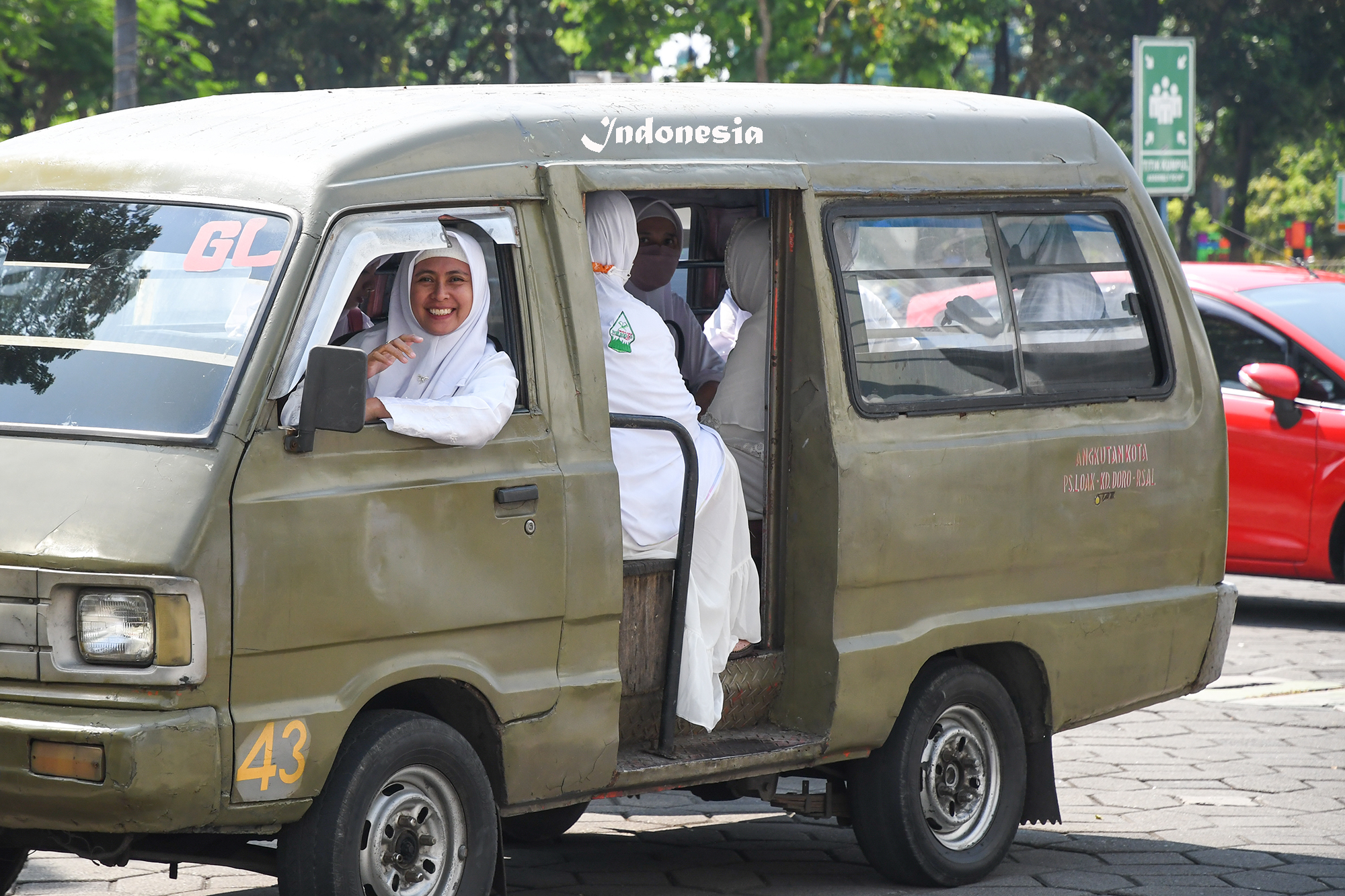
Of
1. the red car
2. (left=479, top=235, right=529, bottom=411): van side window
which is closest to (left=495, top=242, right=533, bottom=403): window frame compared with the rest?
(left=479, top=235, right=529, bottom=411): van side window

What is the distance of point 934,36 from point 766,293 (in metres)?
19.7

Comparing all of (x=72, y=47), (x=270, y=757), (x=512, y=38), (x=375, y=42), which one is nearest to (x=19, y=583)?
(x=270, y=757)

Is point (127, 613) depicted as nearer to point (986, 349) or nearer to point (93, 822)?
point (93, 822)

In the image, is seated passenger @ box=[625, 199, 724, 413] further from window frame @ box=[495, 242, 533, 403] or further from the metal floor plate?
window frame @ box=[495, 242, 533, 403]

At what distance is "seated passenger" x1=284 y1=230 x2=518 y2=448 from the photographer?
189 inches

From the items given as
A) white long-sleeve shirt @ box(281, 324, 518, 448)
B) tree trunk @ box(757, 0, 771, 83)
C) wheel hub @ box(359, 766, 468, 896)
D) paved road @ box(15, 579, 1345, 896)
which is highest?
tree trunk @ box(757, 0, 771, 83)

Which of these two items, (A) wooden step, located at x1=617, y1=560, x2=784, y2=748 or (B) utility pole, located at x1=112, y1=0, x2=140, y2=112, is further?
(B) utility pole, located at x1=112, y1=0, x2=140, y2=112

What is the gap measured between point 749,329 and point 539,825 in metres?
1.83

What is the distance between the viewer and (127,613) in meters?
4.07

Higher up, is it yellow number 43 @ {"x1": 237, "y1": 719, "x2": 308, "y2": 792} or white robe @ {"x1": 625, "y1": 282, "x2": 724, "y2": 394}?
white robe @ {"x1": 625, "y1": 282, "x2": 724, "y2": 394}

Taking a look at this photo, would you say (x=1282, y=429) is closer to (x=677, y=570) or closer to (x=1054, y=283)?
(x=1054, y=283)

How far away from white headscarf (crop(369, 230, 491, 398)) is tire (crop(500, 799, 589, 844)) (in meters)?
1.78

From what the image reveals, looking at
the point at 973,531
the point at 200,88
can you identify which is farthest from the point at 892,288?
the point at 200,88

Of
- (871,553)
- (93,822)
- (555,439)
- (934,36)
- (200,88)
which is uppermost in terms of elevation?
(934,36)
